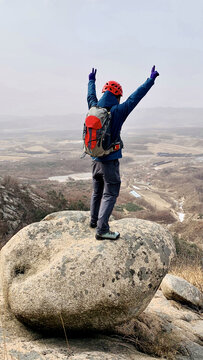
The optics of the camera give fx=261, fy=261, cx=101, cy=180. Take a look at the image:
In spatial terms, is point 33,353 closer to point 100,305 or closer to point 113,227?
point 100,305

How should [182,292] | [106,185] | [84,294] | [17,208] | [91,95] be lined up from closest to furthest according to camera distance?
[84,294] → [106,185] → [91,95] → [182,292] → [17,208]

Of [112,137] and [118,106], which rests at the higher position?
[118,106]

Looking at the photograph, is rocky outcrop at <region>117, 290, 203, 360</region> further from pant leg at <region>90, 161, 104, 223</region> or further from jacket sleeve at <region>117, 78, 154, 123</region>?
jacket sleeve at <region>117, 78, 154, 123</region>

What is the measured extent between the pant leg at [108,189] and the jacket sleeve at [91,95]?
1153mm

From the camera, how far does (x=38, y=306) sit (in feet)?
12.9

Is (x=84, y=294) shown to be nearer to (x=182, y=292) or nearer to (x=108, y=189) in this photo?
(x=108, y=189)

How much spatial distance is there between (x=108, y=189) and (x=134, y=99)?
156 cm

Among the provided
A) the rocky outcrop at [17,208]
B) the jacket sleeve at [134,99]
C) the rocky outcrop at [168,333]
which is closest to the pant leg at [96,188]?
the jacket sleeve at [134,99]

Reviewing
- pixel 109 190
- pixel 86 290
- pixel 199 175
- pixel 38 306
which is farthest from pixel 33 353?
pixel 199 175

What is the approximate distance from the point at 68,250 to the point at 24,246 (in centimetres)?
90

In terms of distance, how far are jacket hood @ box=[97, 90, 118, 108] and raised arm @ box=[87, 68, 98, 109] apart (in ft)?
0.98

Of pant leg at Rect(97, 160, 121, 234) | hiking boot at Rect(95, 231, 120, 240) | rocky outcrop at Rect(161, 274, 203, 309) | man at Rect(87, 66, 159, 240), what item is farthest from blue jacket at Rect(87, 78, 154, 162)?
rocky outcrop at Rect(161, 274, 203, 309)

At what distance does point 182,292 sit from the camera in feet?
23.0

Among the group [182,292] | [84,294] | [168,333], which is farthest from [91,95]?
[182,292]
